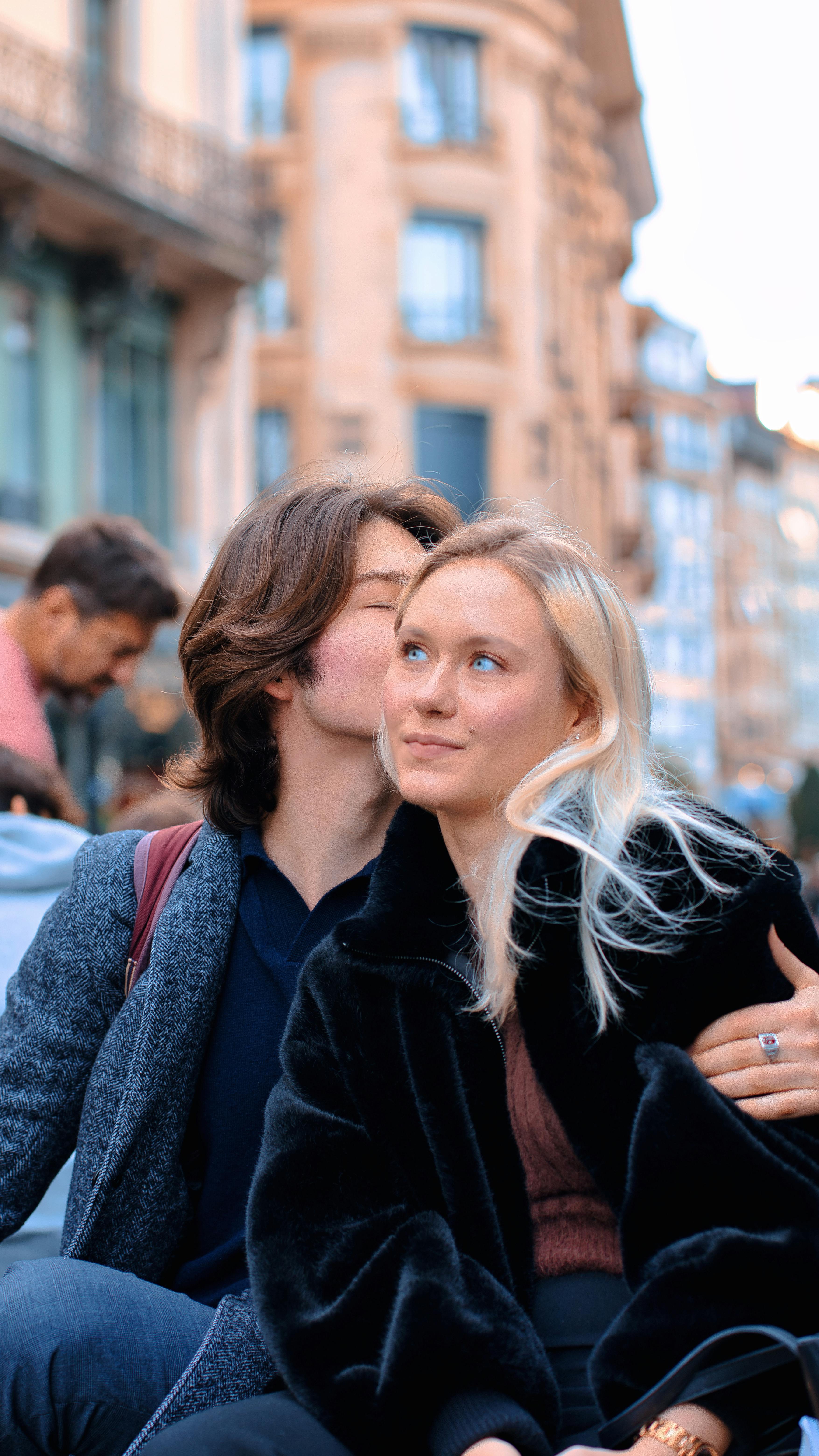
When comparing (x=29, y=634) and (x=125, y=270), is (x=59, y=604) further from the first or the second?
(x=125, y=270)

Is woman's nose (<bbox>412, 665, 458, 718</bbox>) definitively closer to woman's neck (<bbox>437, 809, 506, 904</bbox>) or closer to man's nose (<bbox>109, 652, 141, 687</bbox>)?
woman's neck (<bbox>437, 809, 506, 904</bbox>)

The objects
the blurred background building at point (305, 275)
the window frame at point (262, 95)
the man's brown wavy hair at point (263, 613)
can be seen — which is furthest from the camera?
the window frame at point (262, 95)

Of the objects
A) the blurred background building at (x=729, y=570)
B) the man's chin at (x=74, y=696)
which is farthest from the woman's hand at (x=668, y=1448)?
the blurred background building at (x=729, y=570)

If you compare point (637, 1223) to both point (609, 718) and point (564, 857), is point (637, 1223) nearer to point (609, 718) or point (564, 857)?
point (564, 857)

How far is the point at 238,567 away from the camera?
295 cm

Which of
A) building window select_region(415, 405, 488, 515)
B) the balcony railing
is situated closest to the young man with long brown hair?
the balcony railing

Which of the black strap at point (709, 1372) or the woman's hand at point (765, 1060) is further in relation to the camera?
the woman's hand at point (765, 1060)

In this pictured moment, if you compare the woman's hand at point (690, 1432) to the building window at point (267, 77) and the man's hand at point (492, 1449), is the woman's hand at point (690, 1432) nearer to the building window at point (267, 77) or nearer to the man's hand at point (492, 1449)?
the man's hand at point (492, 1449)

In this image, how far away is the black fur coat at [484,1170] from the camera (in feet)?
6.18

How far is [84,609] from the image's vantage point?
15.5 feet

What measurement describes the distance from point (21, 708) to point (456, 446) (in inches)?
825

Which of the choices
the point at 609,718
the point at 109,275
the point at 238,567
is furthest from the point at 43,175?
the point at 609,718

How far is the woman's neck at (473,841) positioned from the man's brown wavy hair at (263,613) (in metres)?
0.63

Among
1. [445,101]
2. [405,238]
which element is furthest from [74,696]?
[445,101]
